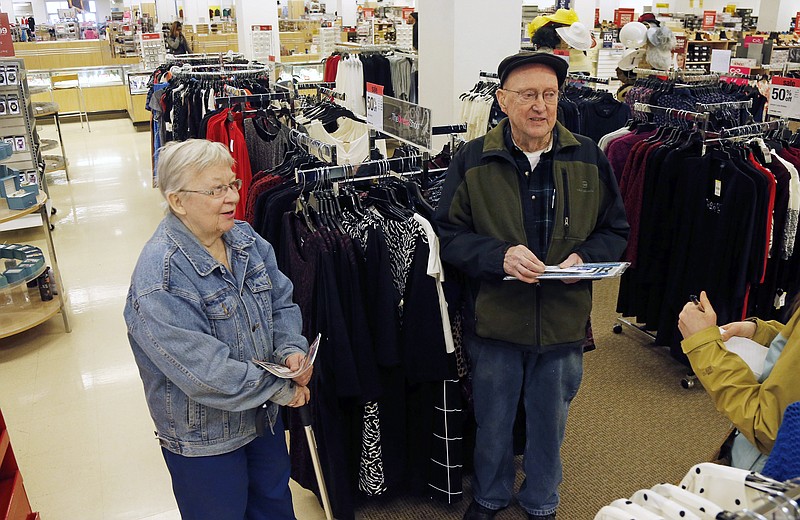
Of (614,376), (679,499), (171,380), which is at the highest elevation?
(679,499)

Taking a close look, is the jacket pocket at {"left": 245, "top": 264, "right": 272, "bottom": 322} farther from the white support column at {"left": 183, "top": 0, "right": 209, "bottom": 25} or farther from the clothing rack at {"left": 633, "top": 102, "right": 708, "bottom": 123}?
the white support column at {"left": 183, "top": 0, "right": 209, "bottom": 25}

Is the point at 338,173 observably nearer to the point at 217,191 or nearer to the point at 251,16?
the point at 217,191

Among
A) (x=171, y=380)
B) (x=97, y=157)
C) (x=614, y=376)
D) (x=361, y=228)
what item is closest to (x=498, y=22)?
(x=614, y=376)

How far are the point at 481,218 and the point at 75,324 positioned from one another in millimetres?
3539

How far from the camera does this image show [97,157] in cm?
968

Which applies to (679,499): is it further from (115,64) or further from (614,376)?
(115,64)

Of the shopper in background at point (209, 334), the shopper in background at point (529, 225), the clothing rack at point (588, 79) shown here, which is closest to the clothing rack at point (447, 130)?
the shopper in background at point (529, 225)

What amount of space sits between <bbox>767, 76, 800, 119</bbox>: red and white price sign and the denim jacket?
154 inches

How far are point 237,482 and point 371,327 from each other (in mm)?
728

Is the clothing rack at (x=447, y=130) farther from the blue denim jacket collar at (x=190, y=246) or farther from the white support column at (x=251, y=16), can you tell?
the white support column at (x=251, y=16)

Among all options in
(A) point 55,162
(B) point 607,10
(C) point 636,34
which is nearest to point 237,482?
(C) point 636,34

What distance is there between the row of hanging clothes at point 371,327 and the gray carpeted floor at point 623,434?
1.00 feet

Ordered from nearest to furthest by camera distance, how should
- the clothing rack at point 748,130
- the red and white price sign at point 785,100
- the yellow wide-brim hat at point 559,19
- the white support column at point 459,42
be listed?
the clothing rack at point 748,130
the red and white price sign at point 785,100
the white support column at point 459,42
the yellow wide-brim hat at point 559,19

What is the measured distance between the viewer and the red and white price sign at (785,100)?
14.2 feet
